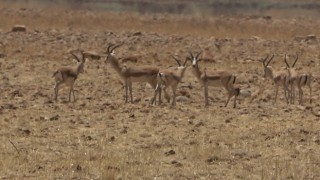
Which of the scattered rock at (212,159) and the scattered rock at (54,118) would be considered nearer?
the scattered rock at (212,159)

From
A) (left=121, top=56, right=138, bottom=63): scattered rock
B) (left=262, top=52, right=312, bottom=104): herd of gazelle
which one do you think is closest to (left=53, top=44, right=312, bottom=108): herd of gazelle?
(left=262, top=52, right=312, bottom=104): herd of gazelle

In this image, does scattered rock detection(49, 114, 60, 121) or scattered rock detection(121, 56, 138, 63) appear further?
scattered rock detection(121, 56, 138, 63)

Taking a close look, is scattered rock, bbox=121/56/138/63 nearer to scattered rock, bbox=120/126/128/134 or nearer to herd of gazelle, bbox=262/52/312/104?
herd of gazelle, bbox=262/52/312/104

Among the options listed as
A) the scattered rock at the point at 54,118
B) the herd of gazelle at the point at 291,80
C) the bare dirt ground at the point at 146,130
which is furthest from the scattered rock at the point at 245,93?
the scattered rock at the point at 54,118

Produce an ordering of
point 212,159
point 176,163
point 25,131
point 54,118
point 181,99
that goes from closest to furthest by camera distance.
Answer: point 176,163, point 212,159, point 25,131, point 54,118, point 181,99

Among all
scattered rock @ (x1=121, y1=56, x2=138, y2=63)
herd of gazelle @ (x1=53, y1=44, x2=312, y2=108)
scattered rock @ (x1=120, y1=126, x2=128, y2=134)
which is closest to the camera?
scattered rock @ (x1=120, y1=126, x2=128, y2=134)

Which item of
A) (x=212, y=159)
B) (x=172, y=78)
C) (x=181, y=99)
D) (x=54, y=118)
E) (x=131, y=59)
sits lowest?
(x=131, y=59)

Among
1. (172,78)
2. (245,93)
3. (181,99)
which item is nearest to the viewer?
(172,78)

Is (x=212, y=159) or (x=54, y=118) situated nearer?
(x=212, y=159)

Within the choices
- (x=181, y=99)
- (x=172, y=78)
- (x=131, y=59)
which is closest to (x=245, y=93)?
(x=181, y=99)

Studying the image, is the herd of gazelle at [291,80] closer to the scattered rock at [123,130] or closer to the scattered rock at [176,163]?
the scattered rock at [123,130]

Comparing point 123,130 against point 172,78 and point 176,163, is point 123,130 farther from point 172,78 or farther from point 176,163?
point 172,78

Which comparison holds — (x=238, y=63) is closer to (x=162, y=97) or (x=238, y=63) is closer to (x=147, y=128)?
(x=162, y=97)

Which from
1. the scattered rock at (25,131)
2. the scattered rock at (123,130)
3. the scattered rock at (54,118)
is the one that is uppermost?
the scattered rock at (25,131)
